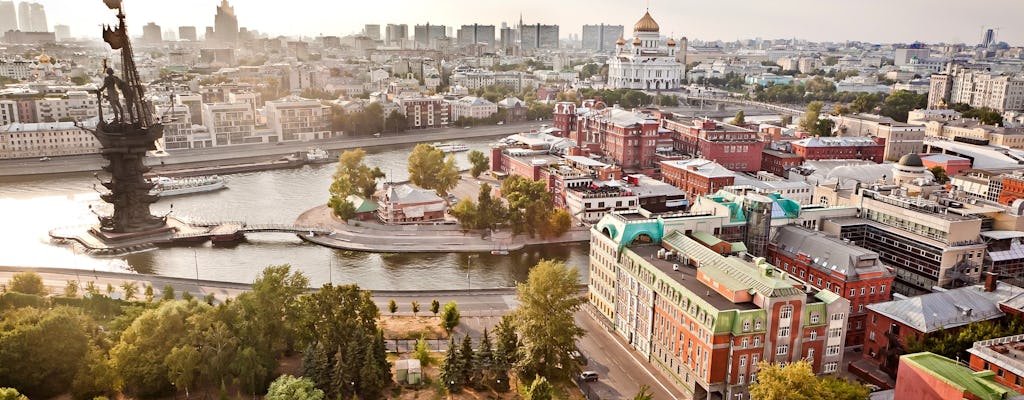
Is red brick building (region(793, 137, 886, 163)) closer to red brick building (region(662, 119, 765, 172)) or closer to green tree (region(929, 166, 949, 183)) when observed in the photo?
red brick building (region(662, 119, 765, 172))

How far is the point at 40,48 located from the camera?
12794 cm

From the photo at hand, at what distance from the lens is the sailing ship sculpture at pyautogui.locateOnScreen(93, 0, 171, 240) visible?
34656 millimetres

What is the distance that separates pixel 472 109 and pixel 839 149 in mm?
37517

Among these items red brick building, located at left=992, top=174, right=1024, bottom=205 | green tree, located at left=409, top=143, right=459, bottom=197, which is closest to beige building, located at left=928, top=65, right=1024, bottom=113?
red brick building, located at left=992, top=174, right=1024, bottom=205

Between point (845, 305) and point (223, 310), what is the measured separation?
57.4ft

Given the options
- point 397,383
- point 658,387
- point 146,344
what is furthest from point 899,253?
point 146,344

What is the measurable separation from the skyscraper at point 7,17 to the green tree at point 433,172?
478 ft

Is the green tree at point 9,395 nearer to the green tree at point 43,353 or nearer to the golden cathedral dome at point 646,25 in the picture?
the green tree at point 43,353

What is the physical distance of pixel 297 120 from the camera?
6394 centimetres

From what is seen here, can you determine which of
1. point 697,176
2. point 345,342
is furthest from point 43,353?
point 697,176

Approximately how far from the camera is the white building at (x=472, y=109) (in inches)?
3044

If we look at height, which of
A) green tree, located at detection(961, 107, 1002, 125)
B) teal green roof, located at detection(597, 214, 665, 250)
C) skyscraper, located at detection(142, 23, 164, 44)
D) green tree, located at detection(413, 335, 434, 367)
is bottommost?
green tree, located at detection(413, 335, 434, 367)

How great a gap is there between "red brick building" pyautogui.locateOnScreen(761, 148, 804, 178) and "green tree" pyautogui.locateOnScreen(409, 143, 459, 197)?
22.1 meters

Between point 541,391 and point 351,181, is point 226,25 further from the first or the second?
point 541,391
